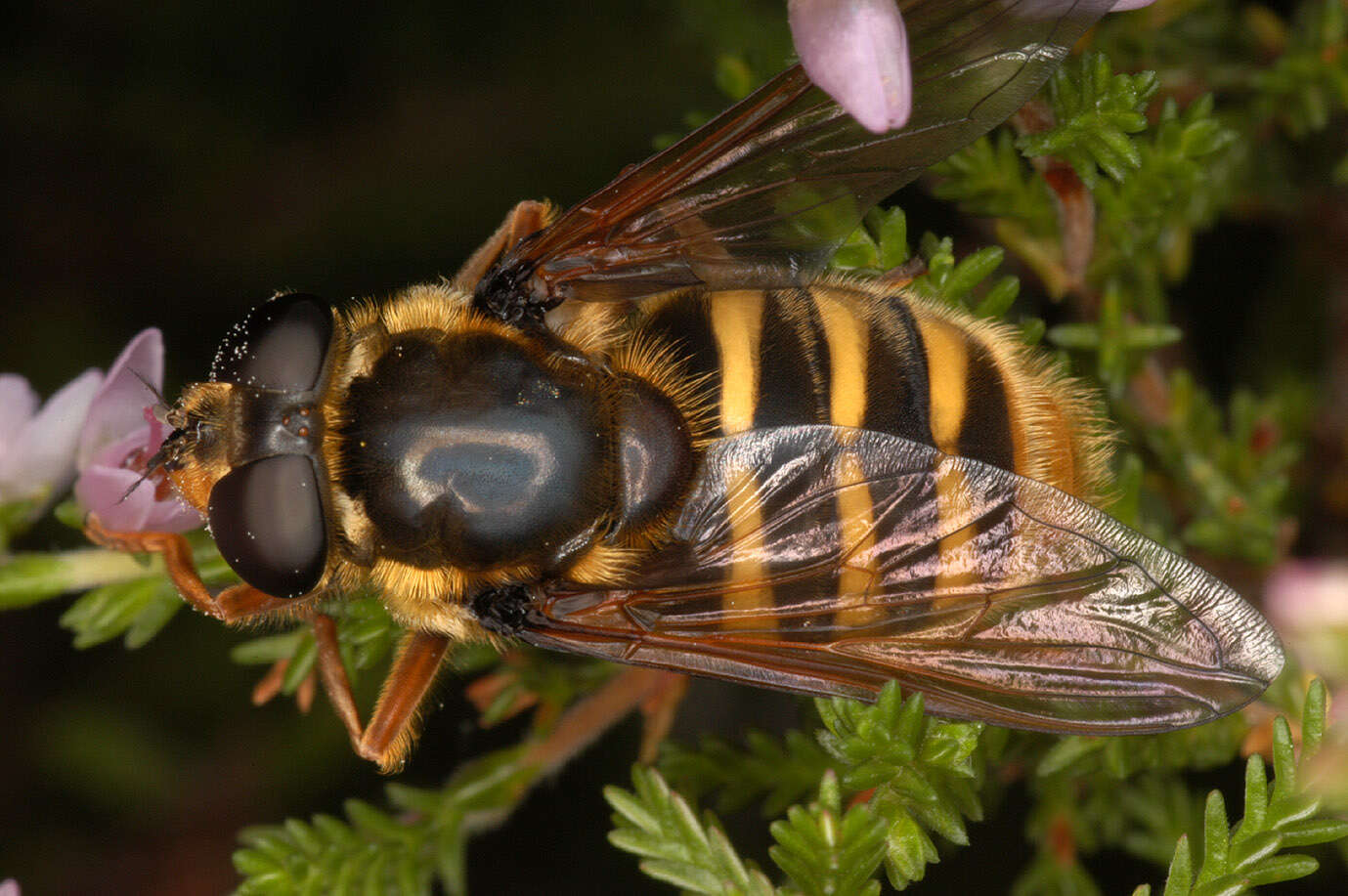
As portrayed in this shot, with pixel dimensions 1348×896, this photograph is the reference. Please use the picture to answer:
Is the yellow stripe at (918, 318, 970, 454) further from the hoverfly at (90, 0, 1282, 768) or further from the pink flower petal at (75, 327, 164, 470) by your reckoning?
the pink flower petal at (75, 327, 164, 470)

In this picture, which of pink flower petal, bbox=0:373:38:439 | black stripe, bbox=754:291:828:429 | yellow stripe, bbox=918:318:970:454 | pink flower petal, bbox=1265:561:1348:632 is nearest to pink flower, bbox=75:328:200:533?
pink flower petal, bbox=0:373:38:439

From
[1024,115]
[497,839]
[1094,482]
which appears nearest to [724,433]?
[1094,482]

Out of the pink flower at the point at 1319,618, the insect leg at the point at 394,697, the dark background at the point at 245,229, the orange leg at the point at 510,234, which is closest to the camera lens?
the pink flower at the point at 1319,618

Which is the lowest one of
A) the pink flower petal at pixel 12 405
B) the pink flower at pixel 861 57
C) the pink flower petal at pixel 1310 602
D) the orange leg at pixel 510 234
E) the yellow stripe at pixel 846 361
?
the pink flower petal at pixel 1310 602

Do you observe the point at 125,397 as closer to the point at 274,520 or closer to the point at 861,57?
the point at 274,520

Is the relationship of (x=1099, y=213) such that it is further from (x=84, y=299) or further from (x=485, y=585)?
(x=84, y=299)

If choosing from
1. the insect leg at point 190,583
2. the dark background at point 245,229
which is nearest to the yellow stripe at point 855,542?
the insect leg at point 190,583

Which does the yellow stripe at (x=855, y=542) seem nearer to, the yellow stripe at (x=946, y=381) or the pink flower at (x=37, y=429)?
the yellow stripe at (x=946, y=381)
